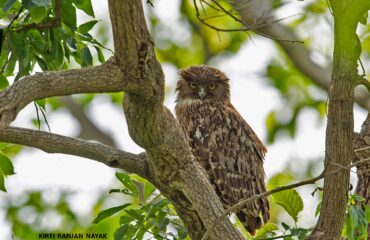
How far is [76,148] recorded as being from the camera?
4707 millimetres

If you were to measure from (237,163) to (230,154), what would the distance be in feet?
0.36

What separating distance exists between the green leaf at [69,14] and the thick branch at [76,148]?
2.33 ft

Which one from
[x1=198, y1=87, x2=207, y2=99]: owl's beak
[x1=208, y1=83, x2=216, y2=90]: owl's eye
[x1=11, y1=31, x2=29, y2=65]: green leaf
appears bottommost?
[x1=11, y1=31, x2=29, y2=65]: green leaf

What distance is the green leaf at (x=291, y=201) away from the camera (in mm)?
5348

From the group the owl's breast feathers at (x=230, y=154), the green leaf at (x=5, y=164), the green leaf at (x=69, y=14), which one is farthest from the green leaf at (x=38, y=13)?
the owl's breast feathers at (x=230, y=154)

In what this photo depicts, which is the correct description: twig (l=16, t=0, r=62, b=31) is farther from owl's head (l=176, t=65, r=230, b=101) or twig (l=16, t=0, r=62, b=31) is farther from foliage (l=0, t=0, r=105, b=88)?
owl's head (l=176, t=65, r=230, b=101)

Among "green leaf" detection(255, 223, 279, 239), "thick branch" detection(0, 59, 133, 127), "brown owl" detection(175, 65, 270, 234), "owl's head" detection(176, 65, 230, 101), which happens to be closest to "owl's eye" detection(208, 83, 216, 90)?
"owl's head" detection(176, 65, 230, 101)

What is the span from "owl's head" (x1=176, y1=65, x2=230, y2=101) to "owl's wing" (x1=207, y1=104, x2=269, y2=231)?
506 millimetres

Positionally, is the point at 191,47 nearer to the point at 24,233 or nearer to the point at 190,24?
the point at 190,24

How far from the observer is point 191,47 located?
13805 mm

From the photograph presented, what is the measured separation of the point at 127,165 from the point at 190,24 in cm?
890

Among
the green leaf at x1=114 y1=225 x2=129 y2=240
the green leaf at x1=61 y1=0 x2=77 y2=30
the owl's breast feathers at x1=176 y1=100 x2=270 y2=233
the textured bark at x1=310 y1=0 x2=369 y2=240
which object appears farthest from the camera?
the owl's breast feathers at x1=176 y1=100 x2=270 y2=233

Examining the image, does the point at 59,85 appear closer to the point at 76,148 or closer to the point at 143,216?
Result: the point at 76,148

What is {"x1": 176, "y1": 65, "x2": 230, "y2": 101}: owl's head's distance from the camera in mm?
8273
